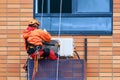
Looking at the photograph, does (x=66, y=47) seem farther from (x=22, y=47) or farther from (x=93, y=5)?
(x=93, y=5)

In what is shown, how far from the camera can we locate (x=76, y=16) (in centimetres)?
986

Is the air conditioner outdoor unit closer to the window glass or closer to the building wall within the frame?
the building wall

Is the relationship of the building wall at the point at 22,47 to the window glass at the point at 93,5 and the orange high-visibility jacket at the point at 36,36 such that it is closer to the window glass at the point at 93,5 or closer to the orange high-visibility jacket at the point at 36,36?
the window glass at the point at 93,5

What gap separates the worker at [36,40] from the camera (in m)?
9.02

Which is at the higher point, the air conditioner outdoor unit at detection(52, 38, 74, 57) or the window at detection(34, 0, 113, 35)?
the window at detection(34, 0, 113, 35)

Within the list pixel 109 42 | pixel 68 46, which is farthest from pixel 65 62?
pixel 109 42

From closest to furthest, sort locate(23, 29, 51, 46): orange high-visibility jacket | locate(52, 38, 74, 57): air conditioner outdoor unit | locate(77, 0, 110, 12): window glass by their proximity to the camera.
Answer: locate(23, 29, 51, 46): orange high-visibility jacket < locate(52, 38, 74, 57): air conditioner outdoor unit < locate(77, 0, 110, 12): window glass

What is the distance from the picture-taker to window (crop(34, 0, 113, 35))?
9.84 metres

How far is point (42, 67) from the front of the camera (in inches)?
364

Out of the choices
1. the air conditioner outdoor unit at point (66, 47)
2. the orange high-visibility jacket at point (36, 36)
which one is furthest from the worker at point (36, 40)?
the air conditioner outdoor unit at point (66, 47)

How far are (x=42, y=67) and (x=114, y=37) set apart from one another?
4.58ft

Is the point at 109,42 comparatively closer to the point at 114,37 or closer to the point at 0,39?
the point at 114,37

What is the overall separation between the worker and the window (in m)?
0.66

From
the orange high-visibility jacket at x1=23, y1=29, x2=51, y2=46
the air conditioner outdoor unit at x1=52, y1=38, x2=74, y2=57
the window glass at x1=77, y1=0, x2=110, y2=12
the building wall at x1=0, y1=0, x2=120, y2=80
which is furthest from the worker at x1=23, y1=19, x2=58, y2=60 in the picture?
the window glass at x1=77, y1=0, x2=110, y2=12
